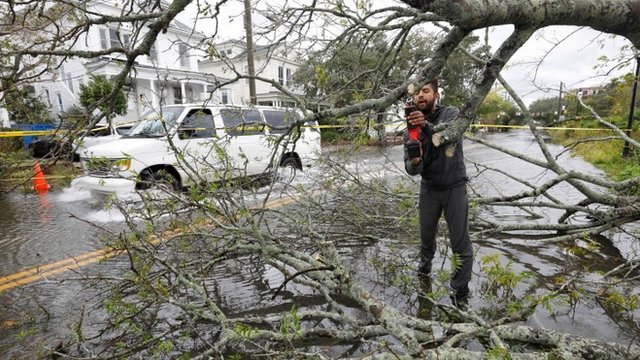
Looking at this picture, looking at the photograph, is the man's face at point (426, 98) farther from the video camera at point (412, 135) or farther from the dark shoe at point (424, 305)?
the dark shoe at point (424, 305)

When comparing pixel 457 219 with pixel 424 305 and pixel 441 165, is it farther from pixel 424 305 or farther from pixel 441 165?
pixel 424 305

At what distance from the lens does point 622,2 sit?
1862 mm

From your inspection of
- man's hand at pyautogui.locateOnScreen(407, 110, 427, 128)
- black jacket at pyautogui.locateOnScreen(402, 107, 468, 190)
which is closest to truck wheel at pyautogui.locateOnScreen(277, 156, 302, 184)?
man's hand at pyautogui.locateOnScreen(407, 110, 427, 128)

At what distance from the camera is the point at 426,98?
10.0 ft

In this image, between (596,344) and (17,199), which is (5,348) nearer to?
(596,344)

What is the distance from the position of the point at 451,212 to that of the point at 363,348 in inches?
53.0

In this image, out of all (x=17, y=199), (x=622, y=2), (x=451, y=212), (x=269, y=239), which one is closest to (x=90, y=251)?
(x=269, y=239)

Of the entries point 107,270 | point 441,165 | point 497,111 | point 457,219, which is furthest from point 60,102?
point 497,111

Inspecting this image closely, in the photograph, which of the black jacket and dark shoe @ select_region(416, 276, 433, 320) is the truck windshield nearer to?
the black jacket

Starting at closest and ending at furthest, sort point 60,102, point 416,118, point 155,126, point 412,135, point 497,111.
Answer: point 416,118, point 412,135, point 155,126, point 60,102, point 497,111

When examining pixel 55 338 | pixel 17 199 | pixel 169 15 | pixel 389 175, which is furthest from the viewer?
pixel 389 175

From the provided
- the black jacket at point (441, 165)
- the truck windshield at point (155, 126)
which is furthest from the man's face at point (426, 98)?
the truck windshield at point (155, 126)

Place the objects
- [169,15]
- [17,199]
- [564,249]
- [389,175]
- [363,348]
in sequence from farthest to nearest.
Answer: [389,175]
[17,199]
[564,249]
[363,348]
[169,15]

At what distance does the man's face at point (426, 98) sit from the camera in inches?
120
